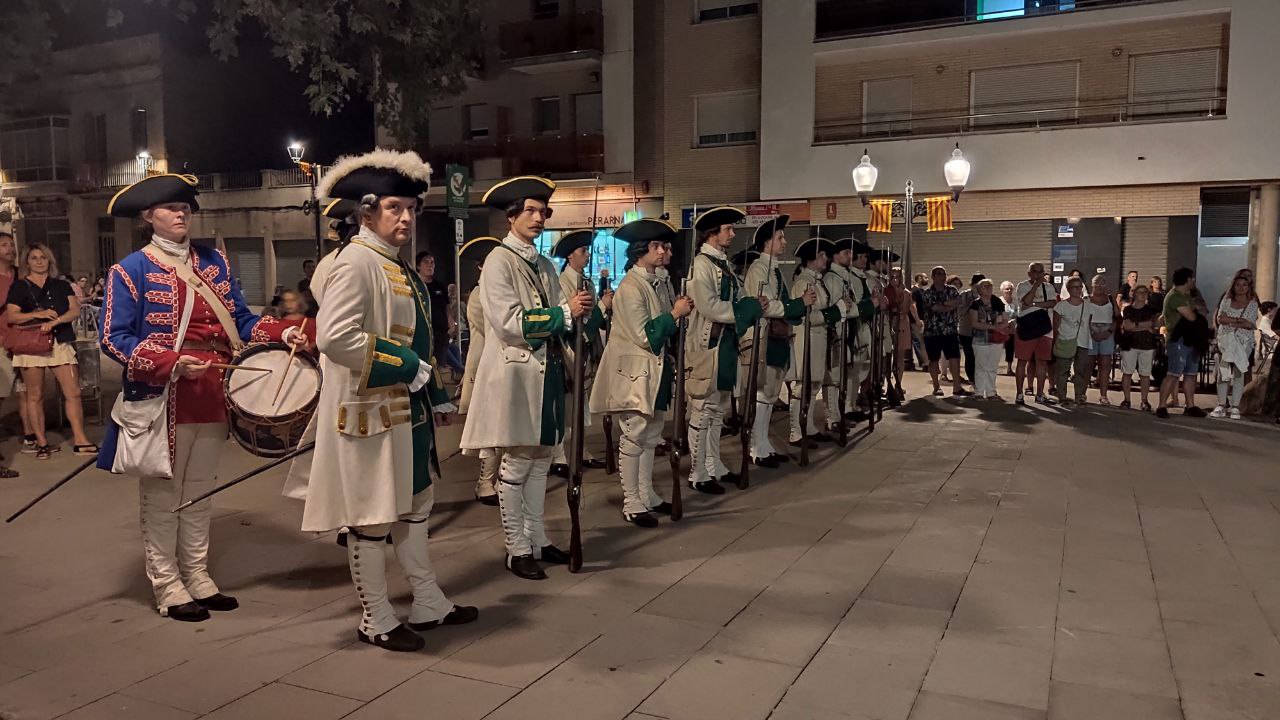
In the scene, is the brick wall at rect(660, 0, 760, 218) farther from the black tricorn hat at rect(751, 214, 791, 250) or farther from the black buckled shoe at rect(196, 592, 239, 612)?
the black buckled shoe at rect(196, 592, 239, 612)

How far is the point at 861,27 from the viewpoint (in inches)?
781

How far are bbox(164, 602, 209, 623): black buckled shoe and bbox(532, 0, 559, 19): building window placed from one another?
68.7ft

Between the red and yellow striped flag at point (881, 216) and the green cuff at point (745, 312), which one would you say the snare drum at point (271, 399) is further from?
the red and yellow striped flag at point (881, 216)

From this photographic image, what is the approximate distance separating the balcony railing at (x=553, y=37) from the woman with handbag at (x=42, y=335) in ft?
50.4

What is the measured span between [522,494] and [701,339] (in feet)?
8.14

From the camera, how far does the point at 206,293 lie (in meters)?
4.84

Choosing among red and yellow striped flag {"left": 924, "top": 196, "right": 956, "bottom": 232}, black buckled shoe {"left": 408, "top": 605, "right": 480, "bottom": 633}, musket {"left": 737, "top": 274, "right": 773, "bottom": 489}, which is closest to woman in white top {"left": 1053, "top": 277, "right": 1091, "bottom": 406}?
red and yellow striped flag {"left": 924, "top": 196, "right": 956, "bottom": 232}

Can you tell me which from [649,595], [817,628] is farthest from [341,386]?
[817,628]

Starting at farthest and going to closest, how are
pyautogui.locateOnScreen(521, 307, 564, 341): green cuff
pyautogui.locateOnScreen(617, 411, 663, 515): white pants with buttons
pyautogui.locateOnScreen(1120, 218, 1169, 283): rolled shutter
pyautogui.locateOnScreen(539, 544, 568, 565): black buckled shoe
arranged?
pyautogui.locateOnScreen(1120, 218, 1169, 283): rolled shutter, pyautogui.locateOnScreen(617, 411, 663, 515): white pants with buttons, pyautogui.locateOnScreen(539, 544, 568, 565): black buckled shoe, pyautogui.locateOnScreen(521, 307, 564, 341): green cuff

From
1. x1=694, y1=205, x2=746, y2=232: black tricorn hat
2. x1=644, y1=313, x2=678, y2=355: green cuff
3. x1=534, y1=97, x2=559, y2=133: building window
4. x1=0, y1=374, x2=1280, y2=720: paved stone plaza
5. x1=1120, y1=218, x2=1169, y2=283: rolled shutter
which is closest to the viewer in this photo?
x1=0, y1=374, x2=1280, y2=720: paved stone plaza

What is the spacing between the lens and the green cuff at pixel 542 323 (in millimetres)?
5098

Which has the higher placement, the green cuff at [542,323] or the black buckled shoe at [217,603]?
the green cuff at [542,323]

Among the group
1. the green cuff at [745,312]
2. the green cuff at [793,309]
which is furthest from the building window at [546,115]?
the green cuff at [745,312]

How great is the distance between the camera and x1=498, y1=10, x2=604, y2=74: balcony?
73.0 ft
